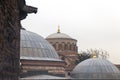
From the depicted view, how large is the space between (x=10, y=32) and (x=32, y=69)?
23.1 metres

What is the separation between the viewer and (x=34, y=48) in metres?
31.8

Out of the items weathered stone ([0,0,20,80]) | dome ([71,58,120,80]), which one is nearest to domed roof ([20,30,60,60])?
dome ([71,58,120,80])

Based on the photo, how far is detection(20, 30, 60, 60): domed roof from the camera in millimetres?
31406

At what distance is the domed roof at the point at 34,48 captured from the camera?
3141 cm

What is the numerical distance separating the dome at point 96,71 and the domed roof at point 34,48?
6.77 metres

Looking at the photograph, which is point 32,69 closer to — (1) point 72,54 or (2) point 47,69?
(2) point 47,69

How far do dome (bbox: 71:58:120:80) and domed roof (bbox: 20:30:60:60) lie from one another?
22.2 feet

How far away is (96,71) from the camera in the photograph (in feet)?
126

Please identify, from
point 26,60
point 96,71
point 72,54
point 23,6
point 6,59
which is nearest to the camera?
point 6,59

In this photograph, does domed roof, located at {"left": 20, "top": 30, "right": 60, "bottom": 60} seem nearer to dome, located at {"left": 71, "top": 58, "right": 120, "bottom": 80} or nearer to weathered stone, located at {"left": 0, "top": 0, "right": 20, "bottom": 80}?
dome, located at {"left": 71, "top": 58, "right": 120, "bottom": 80}

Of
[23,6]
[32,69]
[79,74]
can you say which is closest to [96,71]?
[79,74]

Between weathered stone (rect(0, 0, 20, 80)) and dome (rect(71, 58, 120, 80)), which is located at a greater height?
weathered stone (rect(0, 0, 20, 80))

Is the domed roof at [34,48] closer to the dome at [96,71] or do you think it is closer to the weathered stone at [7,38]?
the dome at [96,71]

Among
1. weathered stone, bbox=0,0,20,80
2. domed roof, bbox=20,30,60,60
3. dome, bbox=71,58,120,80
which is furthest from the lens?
dome, bbox=71,58,120,80
